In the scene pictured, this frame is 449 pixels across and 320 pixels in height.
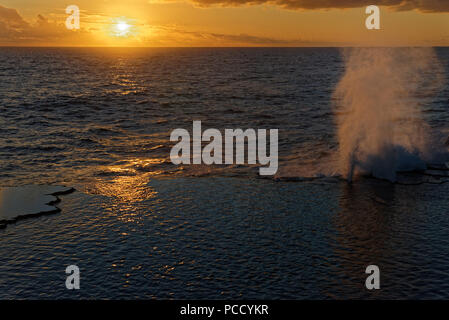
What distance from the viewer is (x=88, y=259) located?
30.4 feet

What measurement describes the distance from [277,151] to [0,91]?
35.9 metres

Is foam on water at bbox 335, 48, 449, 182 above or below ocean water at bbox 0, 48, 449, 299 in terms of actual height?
above

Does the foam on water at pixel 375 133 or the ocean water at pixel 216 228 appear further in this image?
the foam on water at pixel 375 133

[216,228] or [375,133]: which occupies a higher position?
[375,133]

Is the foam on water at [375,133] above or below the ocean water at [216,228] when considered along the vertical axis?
above

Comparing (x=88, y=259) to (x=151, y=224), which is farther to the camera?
(x=151, y=224)

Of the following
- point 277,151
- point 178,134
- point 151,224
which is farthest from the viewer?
point 178,134

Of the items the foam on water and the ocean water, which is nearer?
the ocean water

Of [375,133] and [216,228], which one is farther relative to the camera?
[375,133]
